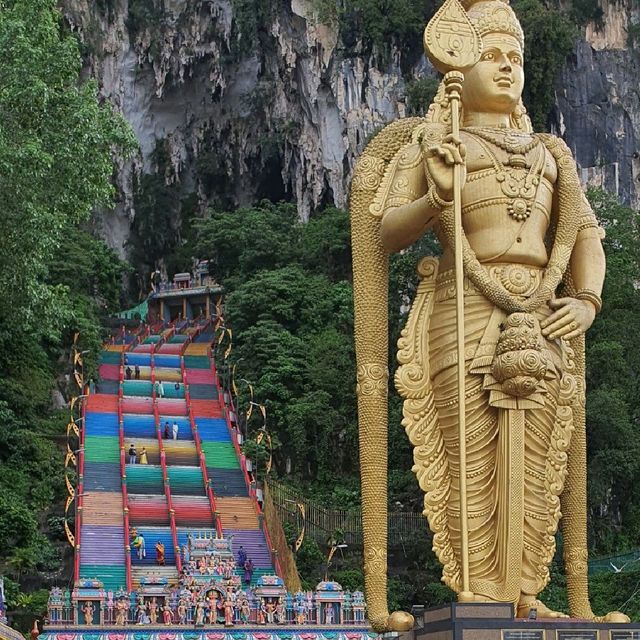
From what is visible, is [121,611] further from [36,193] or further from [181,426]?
[181,426]

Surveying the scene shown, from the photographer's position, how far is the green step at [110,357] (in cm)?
2481

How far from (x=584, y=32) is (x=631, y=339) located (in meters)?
11.3

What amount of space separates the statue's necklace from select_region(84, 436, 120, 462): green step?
10.8 meters

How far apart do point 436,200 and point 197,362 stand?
55.0ft

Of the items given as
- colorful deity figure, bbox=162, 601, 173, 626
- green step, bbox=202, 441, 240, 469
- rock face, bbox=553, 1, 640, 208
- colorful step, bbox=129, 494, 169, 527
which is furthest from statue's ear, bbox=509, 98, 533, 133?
rock face, bbox=553, 1, 640, 208

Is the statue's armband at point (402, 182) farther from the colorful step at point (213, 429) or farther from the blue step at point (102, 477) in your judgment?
the colorful step at point (213, 429)

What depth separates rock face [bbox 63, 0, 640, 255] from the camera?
92.9 feet

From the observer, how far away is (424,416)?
31.7 ft

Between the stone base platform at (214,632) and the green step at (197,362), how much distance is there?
600 inches

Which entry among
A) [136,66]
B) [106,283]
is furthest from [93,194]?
[136,66]

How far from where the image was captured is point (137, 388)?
76.2ft

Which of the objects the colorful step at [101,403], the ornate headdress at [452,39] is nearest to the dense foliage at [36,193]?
the colorful step at [101,403]

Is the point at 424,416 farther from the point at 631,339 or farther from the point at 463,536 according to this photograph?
the point at 631,339

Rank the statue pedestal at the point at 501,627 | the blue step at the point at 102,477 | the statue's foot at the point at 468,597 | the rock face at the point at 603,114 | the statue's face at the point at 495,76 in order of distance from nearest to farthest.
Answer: the statue pedestal at the point at 501,627 < the statue's foot at the point at 468,597 < the statue's face at the point at 495,76 < the blue step at the point at 102,477 < the rock face at the point at 603,114
